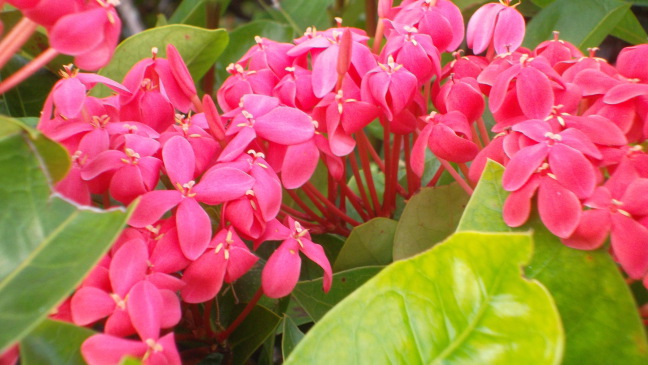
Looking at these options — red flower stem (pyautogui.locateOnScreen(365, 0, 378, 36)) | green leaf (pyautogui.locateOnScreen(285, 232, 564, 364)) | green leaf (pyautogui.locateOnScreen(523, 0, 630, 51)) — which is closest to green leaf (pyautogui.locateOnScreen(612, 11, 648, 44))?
green leaf (pyautogui.locateOnScreen(523, 0, 630, 51))

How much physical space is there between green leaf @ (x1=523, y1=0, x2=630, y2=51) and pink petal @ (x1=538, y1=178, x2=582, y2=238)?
0.46 m

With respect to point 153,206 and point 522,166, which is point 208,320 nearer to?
point 153,206

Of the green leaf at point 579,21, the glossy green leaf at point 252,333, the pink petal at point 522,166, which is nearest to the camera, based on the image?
the pink petal at point 522,166

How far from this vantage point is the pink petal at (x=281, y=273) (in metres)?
0.55

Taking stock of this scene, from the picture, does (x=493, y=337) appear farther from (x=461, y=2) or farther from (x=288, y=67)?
(x=461, y=2)

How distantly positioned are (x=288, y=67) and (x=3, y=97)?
395 mm

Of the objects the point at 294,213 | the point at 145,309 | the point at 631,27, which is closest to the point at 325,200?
the point at 294,213

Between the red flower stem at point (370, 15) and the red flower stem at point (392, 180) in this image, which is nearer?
the red flower stem at point (392, 180)

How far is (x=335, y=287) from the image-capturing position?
2.11ft

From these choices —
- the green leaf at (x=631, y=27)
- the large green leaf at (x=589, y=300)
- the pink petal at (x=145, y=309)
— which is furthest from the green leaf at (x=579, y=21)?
the pink petal at (x=145, y=309)

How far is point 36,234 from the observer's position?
446mm

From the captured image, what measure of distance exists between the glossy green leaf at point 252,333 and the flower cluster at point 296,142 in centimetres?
9

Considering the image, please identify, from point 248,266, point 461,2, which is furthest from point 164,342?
point 461,2

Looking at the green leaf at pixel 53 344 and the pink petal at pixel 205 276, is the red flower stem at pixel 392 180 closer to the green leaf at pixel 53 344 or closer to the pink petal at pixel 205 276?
the pink petal at pixel 205 276
